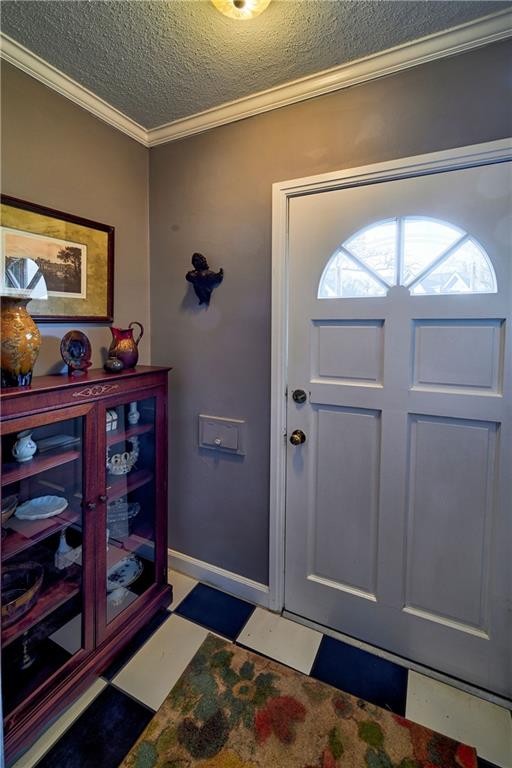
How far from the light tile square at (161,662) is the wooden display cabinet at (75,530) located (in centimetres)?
10

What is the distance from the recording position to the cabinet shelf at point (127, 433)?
153 cm

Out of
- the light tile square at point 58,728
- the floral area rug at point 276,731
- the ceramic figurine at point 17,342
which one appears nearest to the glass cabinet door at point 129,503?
the light tile square at point 58,728

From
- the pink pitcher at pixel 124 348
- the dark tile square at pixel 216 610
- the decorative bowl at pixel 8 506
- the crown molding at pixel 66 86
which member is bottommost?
the dark tile square at pixel 216 610

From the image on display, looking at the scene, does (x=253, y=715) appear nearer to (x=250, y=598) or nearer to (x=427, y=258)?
(x=250, y=598)

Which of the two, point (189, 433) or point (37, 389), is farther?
point (189, 433)

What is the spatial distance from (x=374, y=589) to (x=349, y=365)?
996 mm

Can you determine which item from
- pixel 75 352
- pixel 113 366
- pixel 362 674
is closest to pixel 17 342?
pixel 75 352

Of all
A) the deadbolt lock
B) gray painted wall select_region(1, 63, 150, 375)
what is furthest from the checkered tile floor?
gray painted wall select_region(1, 63, 150, 375)

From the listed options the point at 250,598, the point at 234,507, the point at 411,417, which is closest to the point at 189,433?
the point at 234,507

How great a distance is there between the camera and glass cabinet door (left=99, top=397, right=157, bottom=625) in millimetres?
1561

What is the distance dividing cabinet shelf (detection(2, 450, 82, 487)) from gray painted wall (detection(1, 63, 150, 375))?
0.43 metres

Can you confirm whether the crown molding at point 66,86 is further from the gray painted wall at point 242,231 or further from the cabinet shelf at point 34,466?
the cabinet shelf at point 34,466

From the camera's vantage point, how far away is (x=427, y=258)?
138 cm

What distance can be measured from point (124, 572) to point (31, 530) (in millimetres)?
602
